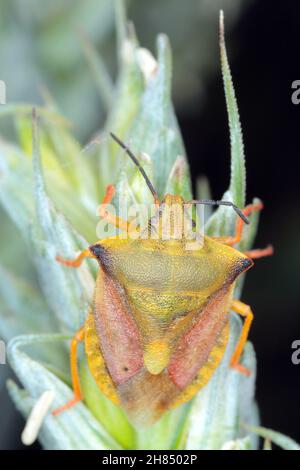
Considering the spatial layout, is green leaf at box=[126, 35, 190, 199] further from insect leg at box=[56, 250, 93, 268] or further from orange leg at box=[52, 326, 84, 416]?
orange leg at box=[52, 326, 84, 416]

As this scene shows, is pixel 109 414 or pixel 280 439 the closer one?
pixel 280 439

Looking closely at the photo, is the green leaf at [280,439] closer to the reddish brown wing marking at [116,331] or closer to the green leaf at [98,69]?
the reddish brown wing marking at [116,331]

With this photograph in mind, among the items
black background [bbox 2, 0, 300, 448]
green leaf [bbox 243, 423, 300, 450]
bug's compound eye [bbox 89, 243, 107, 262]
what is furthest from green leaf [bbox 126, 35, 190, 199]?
black background [bbox 2, 0, 300, 448]

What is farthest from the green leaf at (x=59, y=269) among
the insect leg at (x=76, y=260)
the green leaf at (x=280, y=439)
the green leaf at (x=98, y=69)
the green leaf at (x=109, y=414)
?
the green leaf at (x=98, y=69)

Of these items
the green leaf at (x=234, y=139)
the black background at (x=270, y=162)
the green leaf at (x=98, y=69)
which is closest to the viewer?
the green leaf at (x=234, y=139)

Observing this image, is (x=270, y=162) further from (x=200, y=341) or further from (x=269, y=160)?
(x=200, y=341)

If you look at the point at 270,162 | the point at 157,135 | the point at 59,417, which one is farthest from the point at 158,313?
the point at 270,162

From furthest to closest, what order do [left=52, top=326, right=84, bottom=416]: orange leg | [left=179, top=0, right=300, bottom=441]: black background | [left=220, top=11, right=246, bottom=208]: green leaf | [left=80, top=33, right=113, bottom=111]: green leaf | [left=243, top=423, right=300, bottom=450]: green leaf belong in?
[left=179, top=0, right=300, bottom=441]: black background
[left=80, top=33, right=113, bottom=111]: green leaf
[left=52, top=326, right=84, bottom=416]: orange leg
[left=243, top=423, right=300, bottom=450]: green leaf
[left=220, top=11, right=246, bottom=208]: green leaf
